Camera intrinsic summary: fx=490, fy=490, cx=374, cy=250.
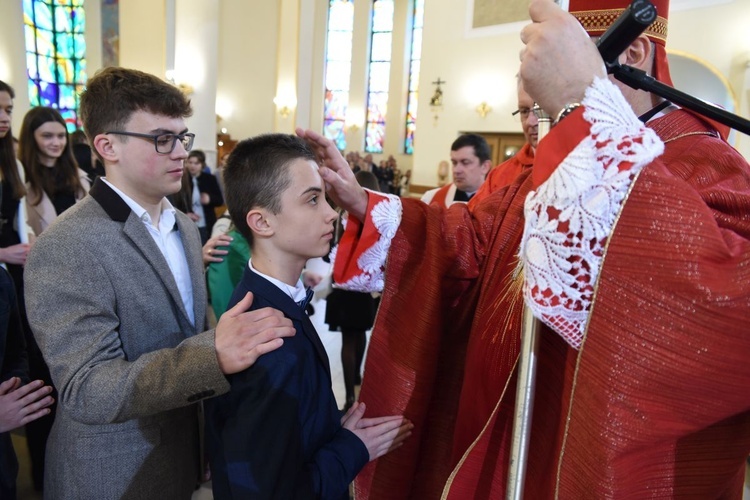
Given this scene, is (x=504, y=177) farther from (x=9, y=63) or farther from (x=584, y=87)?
(x=9, y=63)

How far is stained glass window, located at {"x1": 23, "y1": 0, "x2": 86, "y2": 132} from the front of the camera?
13289 millimetres

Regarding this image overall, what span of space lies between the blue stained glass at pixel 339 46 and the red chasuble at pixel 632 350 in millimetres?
17751

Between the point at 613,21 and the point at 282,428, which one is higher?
the point at 613,21

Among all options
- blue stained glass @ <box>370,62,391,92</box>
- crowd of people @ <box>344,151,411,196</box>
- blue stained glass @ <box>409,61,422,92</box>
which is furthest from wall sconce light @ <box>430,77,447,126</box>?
blue stained glass @ <box>370,62,391,92</box>

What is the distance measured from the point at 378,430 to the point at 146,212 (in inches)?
36.5

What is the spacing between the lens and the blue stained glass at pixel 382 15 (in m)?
17.0

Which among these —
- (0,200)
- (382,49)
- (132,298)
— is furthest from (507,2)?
(132,298)

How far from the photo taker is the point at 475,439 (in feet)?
3.97

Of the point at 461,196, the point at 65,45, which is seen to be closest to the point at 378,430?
the point at 461,196

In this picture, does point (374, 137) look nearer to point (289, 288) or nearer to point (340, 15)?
point (340, 15)

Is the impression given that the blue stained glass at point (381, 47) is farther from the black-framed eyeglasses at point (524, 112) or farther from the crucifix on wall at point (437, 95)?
the black-framed eyeglasses at point (524, 112)

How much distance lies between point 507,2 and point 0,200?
977cm

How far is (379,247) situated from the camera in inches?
54.2

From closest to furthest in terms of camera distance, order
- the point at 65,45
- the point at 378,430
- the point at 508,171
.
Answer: the point at 378,430, the point at 508,171, the point at 65,45
